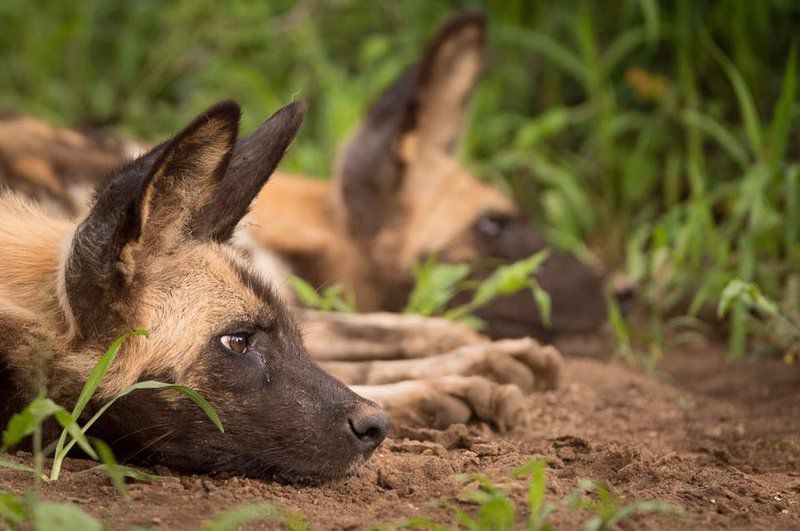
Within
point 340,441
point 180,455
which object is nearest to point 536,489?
point 340,441

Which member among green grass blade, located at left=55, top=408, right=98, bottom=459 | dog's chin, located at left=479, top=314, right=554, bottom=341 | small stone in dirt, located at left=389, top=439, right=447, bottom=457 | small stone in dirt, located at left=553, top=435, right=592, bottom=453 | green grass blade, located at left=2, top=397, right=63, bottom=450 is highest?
green grass blade, located at left=2, top=397, right=63, bottom=450

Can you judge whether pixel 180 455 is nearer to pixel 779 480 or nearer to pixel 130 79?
pixel 779 480

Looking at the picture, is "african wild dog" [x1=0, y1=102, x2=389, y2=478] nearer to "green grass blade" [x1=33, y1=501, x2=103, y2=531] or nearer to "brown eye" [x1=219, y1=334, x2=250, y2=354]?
"brown eye" [x1=219, y1=334, x2=250, y2=354]

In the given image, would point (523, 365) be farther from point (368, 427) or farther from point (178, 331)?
point (178, 331)

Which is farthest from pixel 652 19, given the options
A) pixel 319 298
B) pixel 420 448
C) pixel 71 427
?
pixel 71 427

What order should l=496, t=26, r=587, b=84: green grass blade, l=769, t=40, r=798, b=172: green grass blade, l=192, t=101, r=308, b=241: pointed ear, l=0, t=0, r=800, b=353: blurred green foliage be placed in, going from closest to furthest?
1. l=192, t=101, r=308, b=241: pointed ear
2. l=769, t=40, r=798, b=172: green grass blade
3. l=0, t=0, r=800, b=353: blurred green foliage
4. l=496, t=26, r=587, b=84: green grass blade

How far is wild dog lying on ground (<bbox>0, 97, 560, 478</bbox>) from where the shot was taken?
2355 mm

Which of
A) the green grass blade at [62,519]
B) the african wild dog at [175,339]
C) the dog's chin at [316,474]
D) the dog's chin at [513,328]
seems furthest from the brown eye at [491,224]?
the green grass blade at [62,519]

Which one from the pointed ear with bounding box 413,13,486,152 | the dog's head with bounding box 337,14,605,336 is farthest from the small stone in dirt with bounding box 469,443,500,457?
the pointed ear with bounding box 413,13,486,152

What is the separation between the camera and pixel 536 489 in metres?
2.04

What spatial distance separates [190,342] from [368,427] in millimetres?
438

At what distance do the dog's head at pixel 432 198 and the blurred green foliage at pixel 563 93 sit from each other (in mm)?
273

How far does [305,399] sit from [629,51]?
3.75 metres

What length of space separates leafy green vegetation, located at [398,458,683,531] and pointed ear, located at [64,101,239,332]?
0.83 meters
